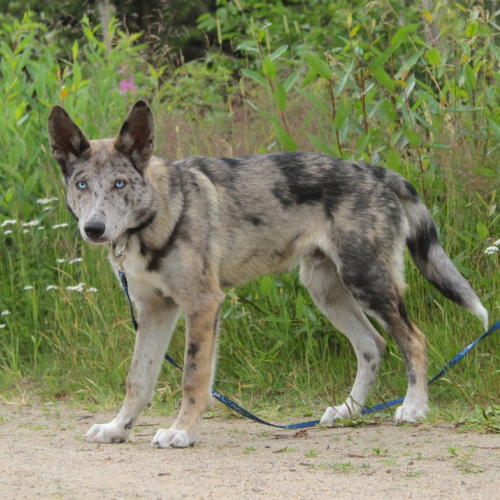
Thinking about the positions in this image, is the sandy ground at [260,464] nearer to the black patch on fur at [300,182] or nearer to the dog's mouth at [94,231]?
the dog's mouth at [94,231]

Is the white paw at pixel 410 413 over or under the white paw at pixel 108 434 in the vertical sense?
under

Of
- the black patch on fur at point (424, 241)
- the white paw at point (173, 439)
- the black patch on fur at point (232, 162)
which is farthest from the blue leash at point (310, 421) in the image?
the black patch on fur at point (232, 162)

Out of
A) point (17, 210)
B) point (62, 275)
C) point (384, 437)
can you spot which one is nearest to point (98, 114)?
point (17, 210)

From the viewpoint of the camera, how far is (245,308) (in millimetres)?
5414

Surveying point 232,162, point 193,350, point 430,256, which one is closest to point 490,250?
point 430,256

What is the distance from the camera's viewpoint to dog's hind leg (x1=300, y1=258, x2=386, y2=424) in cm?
484

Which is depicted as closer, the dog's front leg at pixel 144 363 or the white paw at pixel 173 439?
the white paw at pixel 173 439

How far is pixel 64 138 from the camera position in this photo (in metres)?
4.26

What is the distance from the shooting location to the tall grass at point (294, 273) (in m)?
5.10

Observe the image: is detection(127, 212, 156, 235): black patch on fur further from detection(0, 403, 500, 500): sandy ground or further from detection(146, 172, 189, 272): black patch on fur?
detection(0, 403, 500, 500): sandy ground

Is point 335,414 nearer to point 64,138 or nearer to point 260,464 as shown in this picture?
point 260,464

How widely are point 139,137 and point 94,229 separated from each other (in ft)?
2.11

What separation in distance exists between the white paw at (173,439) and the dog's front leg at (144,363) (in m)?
Result: 0.28

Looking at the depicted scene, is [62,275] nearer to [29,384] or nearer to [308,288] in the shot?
[29,384]
